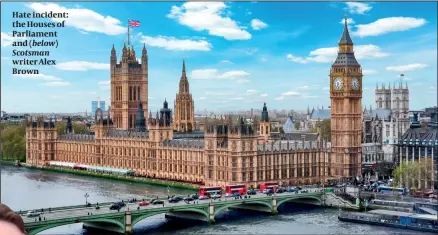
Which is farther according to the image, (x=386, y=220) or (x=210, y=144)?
(x=210, y=144)

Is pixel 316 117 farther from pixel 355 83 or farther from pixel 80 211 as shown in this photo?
A: pixel 80 211

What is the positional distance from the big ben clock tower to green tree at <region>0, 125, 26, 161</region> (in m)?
23.1

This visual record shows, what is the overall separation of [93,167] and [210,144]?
10.7 meters

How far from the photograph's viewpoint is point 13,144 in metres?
43.9

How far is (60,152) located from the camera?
42.4 m

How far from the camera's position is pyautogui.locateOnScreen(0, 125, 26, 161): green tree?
4374 cm

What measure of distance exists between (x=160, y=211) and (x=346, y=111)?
45.1ft

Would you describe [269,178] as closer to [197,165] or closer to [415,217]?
[197,165]

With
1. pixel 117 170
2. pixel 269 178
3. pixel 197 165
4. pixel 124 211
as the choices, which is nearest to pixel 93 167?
pixel 117 170

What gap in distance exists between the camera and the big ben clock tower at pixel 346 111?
3059cm

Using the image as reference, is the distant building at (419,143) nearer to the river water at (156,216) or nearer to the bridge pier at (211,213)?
the river water at (156,216)

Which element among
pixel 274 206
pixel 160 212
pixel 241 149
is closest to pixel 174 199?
pixel 160 212

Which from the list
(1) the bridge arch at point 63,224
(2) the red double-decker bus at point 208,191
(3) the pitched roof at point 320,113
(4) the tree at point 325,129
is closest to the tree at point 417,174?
(2) the red double-decker bus at point 208,191

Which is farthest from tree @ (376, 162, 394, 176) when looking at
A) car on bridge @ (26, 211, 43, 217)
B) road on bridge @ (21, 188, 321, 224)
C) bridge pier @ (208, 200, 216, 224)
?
car on bridge @ (26, 211, 43, 217)
